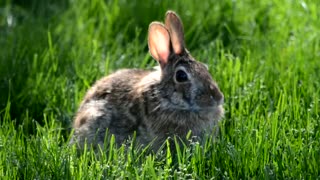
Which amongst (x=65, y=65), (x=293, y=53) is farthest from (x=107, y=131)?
(x=293, y=53)

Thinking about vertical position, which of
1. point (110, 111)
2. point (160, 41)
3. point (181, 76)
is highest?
point (160, 41)

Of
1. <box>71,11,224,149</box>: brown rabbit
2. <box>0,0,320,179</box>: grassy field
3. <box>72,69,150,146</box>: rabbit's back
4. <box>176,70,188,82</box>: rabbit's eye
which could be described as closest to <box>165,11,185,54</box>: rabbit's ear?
<box>71,11,224,149</box>: brown rabbit

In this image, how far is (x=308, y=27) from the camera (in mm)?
6859

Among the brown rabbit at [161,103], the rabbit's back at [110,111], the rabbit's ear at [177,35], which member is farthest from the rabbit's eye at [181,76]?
the rabbit's back at [110,111]

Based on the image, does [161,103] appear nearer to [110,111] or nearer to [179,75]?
[179,75]

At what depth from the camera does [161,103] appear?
17.6 ft

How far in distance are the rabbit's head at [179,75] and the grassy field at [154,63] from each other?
0.21 metres

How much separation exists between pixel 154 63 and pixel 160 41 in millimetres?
1010

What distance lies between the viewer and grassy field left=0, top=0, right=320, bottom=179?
15.5 ft

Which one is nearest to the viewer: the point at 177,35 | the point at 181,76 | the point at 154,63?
the point at 181,76

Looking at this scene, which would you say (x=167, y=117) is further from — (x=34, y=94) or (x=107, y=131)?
(x=34, y=94)

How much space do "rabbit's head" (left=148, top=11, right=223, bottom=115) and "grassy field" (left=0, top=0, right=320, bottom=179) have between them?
211mm

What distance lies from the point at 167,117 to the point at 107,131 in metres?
0.37

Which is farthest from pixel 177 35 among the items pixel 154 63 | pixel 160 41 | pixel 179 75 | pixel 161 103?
pixel 154 63
